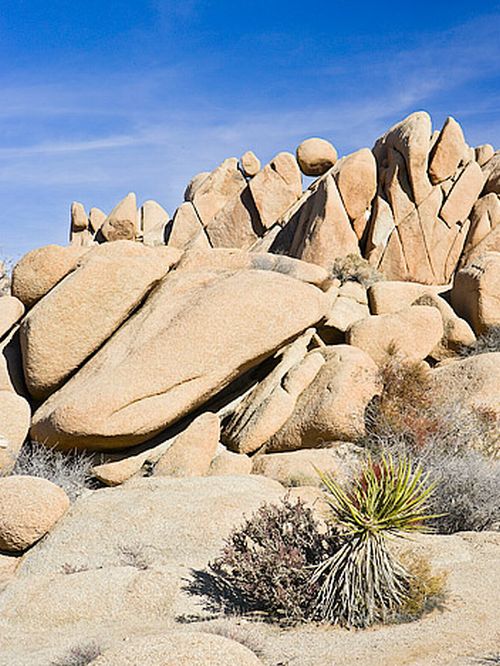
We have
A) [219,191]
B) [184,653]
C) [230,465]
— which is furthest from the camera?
[219,191]

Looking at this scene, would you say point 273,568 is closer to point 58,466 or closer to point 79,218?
point 58,466

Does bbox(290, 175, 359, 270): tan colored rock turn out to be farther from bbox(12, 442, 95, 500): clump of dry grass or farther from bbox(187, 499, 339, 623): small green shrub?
bbox(187, 499, 339, 623): small green shrub

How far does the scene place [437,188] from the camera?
27.2 meters

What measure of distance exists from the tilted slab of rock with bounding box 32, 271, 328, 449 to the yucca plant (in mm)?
7946

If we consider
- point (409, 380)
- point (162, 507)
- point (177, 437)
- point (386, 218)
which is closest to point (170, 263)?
point (177, 437)

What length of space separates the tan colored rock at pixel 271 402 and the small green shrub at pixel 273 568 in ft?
21.4

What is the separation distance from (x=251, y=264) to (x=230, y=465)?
6319mm

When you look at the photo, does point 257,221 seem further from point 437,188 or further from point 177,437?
point 177,437

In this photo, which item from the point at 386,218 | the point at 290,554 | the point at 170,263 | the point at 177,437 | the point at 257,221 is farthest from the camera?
the point at 257,221

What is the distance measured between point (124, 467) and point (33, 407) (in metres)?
3.08

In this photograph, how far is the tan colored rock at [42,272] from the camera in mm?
18016

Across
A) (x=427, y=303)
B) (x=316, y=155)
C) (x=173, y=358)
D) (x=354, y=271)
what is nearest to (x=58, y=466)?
(x=173, y=358)

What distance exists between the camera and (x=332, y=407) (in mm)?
14961

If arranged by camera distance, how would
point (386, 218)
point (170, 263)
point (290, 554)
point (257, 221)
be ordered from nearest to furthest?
point (290, 554), point (170, 263), point (386, 218), point (257, 221)
